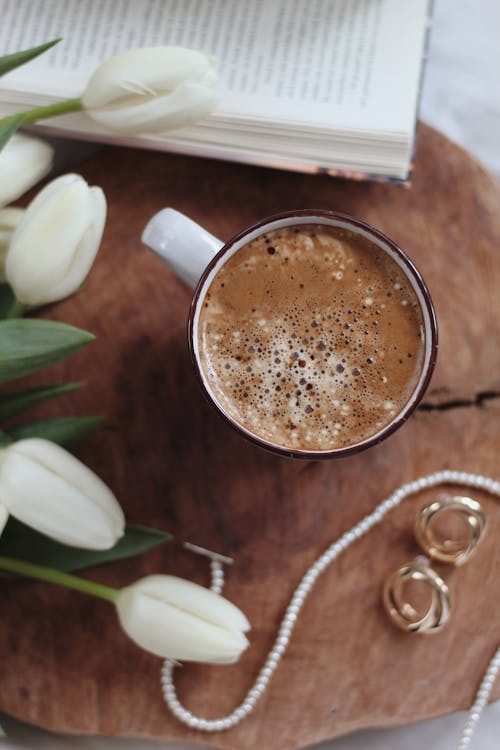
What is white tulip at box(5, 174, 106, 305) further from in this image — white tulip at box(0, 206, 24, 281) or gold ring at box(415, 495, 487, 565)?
gold ring at box(415, 495, 487, 565)

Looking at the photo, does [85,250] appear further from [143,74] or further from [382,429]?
[382,429]

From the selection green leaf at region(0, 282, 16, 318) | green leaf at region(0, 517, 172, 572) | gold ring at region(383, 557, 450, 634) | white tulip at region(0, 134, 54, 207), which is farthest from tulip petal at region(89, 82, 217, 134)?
gold ring at region(383, 557, 450, 634)

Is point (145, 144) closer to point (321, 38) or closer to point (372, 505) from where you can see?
point (321, 38)

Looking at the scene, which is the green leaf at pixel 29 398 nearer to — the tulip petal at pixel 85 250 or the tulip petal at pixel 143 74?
the tulip petal at pixel 85 250

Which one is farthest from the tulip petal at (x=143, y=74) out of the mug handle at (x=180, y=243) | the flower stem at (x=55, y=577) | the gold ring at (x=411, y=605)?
the gold ring at (x=411, y=605)

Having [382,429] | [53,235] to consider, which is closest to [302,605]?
[382,429]
